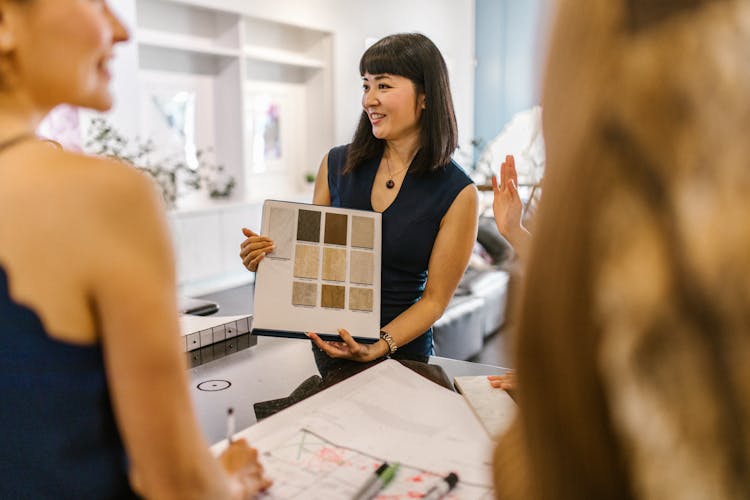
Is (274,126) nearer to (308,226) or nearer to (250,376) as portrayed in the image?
(308,226)

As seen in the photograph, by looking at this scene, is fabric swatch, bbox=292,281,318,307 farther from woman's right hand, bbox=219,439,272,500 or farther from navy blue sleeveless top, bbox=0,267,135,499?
navy blue sleeveless top, bbox=0,267,135,499

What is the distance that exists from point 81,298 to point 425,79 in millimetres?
1539

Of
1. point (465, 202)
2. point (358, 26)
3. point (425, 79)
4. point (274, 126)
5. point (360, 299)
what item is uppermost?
point (358, 26)

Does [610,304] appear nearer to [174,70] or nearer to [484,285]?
[484,285]

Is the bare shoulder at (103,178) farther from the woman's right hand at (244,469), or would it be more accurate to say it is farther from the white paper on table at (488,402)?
the white paper on table at (488,402)

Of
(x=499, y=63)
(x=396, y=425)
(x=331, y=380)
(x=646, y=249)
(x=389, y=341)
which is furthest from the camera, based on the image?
(x=499, y=63)

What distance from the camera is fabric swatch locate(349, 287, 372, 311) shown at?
1.59 meters

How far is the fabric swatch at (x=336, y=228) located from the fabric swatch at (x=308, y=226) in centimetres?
3

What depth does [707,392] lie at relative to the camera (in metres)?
0.32

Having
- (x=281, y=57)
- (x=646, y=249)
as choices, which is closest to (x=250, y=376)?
(x=646, y=249)

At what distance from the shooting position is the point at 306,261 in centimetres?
158

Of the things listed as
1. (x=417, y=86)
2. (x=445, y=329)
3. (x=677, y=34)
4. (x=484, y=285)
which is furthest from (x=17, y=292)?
(x=484, y=285)

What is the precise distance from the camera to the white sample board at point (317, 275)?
154cm

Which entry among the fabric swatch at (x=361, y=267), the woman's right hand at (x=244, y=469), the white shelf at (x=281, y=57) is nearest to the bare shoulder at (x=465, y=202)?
the fabric swatch at (x=361, y=267)
